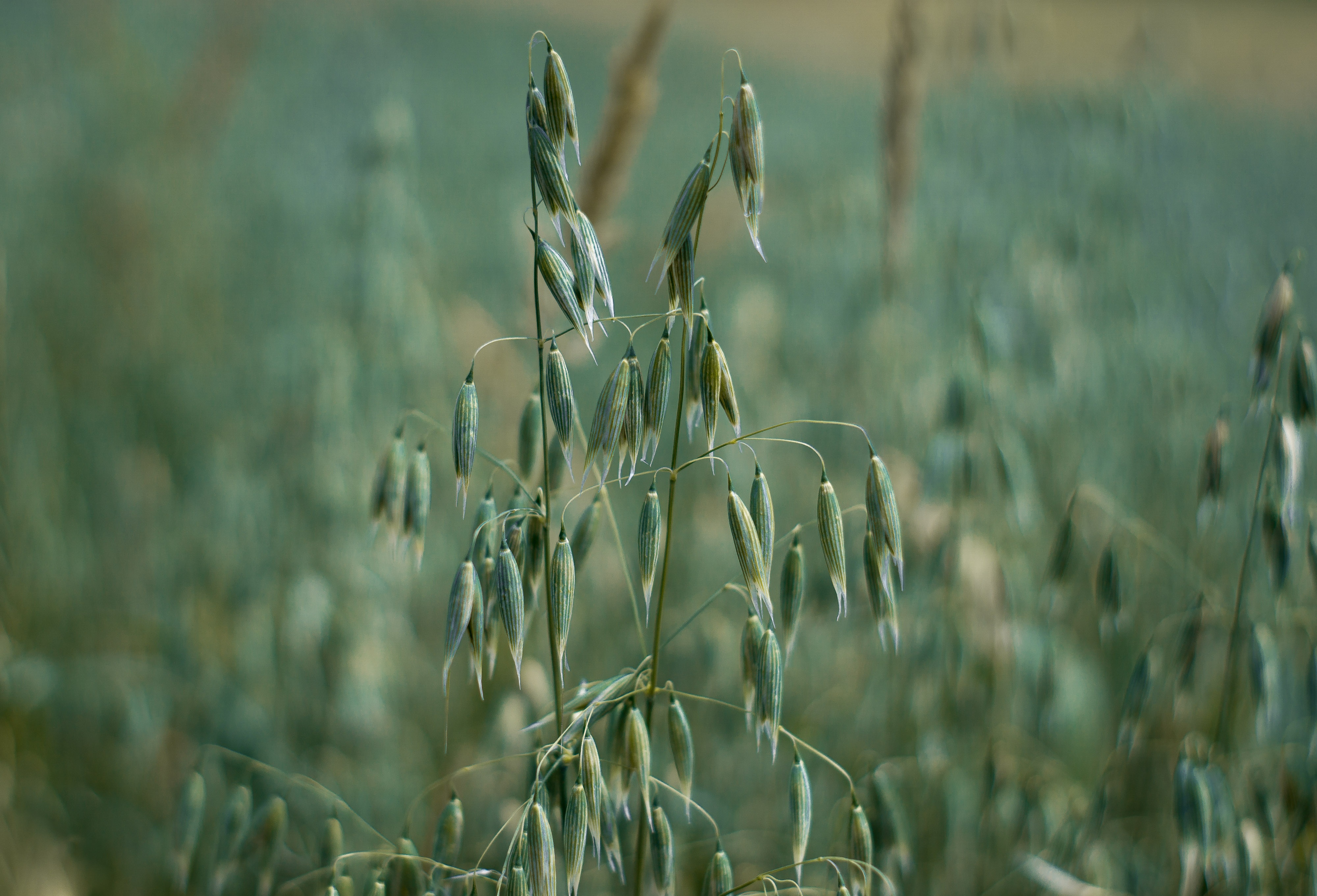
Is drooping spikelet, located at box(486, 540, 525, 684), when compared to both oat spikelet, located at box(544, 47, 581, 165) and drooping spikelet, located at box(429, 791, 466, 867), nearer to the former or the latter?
drooping spikelet, located at box(429, 791, 466, 867)

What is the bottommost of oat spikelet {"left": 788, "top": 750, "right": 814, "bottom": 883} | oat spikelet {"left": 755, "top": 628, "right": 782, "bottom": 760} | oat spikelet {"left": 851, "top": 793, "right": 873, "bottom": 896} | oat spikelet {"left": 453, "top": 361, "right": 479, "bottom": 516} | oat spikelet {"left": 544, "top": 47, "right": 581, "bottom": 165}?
oat spikelet {"left": 851, "top": 793, "right": 873, "bottom": 896}

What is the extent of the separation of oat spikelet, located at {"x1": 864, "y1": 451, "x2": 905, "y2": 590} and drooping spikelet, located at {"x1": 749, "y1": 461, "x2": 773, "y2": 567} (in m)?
0.10

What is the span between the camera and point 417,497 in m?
0.83

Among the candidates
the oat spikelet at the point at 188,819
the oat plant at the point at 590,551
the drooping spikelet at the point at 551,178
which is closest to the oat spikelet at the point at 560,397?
the oat plant at the point at 590,551

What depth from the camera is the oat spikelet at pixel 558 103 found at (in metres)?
0.64

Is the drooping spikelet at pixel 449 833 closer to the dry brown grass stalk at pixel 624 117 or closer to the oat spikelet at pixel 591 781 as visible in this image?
the oat spikelet at pixel 591 781

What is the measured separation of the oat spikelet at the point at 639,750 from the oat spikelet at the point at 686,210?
391 millimetres

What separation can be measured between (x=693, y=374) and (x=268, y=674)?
4.00 ft

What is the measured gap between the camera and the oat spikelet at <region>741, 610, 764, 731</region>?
73 cm

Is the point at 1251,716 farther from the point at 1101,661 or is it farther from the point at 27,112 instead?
the point at 27,112

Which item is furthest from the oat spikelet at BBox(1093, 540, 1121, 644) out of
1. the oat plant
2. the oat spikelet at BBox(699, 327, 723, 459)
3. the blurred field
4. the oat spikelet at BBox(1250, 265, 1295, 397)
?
the oat spikelet at BBox(699, 327, 723, 459)

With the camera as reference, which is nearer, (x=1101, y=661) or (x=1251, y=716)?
(x=1251, y=716)

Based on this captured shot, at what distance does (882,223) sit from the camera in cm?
173

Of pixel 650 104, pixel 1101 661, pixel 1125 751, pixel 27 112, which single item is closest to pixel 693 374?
pixel 650 104
